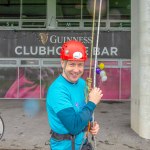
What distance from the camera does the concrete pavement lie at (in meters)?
6.45

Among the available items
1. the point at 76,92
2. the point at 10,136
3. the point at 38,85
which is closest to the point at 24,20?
the point at 38,85

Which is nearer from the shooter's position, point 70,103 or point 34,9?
point 70,103

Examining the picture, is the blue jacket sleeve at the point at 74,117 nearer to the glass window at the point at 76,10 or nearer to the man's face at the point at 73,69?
the man's face at the point at 73,69

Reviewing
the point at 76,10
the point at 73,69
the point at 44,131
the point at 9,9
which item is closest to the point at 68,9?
the point at 76,10

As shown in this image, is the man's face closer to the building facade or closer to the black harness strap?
the black harness strap

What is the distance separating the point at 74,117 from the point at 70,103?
0.12m

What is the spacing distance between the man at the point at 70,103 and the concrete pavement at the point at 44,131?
10.6 feet

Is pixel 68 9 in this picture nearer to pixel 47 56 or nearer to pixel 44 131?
pixel 47 56

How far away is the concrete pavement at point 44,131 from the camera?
6445 millimetres

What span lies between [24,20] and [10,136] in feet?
21.9

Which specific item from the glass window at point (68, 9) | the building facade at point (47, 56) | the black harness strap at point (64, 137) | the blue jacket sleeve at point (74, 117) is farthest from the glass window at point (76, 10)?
the blue jacket sleeve at point (74, 117)

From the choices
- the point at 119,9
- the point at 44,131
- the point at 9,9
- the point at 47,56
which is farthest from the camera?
the point at 9,9

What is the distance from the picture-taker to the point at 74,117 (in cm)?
248

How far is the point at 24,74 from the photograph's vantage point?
12.7 meters
